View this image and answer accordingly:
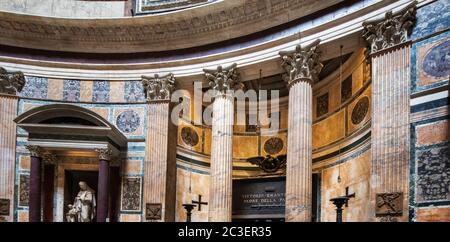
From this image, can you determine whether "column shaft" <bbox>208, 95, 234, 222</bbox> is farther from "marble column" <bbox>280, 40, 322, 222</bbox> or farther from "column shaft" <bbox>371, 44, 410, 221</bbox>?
"column shaft" <bbox>371, 44, 410, 221</bbox>

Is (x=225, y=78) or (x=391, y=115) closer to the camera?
(x=391, y=115)

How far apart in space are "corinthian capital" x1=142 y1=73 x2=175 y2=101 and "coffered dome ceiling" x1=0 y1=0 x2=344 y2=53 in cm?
104

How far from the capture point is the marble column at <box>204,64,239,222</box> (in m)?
14.7

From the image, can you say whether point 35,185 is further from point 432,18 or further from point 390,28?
point 432,18

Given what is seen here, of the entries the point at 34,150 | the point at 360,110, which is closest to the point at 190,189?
the point at 34,150

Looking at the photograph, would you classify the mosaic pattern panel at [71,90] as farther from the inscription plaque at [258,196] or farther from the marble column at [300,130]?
the marble column at [300,130]

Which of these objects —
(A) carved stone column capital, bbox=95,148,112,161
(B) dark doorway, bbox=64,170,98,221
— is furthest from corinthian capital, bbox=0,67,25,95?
(A) carved stone column capital, bbox=95,148,112,161

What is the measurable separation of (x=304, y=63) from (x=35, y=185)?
841 centimetres

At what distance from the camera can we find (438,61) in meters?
10.9

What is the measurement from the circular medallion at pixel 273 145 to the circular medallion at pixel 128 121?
19.2 feet

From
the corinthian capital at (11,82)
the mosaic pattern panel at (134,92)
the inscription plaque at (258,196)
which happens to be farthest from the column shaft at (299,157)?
the corinthian capital at (11,82)

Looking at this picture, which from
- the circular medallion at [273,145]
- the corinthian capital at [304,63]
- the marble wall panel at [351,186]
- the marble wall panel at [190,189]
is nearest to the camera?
the corinthian capital at [304,63]

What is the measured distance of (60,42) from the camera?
56.9ft

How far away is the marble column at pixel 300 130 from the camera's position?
13.2 metres
